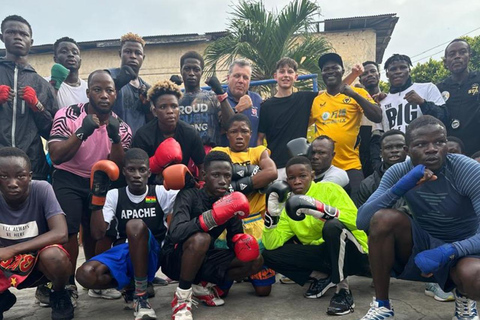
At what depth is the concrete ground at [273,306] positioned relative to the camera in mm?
2742

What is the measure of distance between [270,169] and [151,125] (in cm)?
120

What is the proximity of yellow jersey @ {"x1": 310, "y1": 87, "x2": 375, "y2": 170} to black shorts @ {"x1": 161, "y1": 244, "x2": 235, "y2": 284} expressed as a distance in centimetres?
174

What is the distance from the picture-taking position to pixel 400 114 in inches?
171

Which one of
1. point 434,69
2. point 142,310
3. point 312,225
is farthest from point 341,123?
point 434,69

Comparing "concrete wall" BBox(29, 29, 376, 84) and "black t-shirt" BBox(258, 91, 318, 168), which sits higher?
"concrete wall" BBox(29, 29, 376, 84)

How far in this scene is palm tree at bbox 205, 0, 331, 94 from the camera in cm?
986

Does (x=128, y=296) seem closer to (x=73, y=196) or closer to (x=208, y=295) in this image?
(x=208, y=295)

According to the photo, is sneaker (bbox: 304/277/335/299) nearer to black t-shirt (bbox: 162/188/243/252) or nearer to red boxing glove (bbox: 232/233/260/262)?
red boxing glove (bbox: 232/233/260/262)

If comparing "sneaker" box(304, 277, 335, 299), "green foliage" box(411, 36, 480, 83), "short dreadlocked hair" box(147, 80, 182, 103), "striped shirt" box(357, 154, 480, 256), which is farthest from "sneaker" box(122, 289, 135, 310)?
"green foliage" box(411, 36, 480, 83)

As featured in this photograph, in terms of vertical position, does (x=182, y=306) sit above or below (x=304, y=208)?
below

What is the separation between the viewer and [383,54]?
1616 centimetres

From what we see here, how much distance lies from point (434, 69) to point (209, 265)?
13.9 meters

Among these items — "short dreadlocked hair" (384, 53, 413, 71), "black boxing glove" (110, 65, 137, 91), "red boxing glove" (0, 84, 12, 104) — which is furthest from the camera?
"short dreadlocked hair" (384, 53, 413, 71)

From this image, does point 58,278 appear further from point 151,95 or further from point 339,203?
point 339,203
